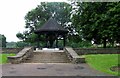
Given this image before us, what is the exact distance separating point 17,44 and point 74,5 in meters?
10.8

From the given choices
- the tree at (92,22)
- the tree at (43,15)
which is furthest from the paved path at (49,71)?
the tree at (43,15)

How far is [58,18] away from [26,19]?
5520 millimetres

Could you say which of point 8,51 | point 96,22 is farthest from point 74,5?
point 8,51

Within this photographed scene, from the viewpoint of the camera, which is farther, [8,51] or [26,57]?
[8,51]

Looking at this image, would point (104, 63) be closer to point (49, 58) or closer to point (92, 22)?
point (49, 58)

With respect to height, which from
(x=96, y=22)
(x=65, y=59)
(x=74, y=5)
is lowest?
(x=65, y=59)

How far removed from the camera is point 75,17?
29.5 m

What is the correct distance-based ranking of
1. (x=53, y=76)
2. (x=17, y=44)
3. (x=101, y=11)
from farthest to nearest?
1. (x=17, y=44)
2. (x=101, y=11)
3. (x=53, y=76)

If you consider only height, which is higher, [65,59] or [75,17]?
[75,17]

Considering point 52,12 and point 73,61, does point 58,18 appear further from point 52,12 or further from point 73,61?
point 73,61

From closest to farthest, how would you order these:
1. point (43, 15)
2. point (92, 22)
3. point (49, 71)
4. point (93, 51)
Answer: point (49, 71), point (93, 51), point (92, 22), point (43, 15)

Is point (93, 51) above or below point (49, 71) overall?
above

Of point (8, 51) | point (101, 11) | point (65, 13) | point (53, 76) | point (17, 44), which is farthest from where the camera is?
point (65, 13)

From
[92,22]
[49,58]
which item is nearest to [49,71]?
[49,58]
